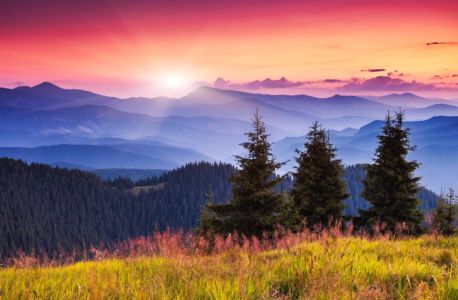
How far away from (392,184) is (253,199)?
10989 millimetres

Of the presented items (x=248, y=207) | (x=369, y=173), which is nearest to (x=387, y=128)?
(x=369, y=173)

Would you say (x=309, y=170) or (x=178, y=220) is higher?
(x=309, y=170)

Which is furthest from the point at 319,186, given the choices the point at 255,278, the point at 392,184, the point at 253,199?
the point at 255,278

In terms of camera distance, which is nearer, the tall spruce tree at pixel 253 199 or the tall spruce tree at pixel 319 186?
the tall spruce tree at pixel 253 199

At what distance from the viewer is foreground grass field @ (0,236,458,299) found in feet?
12.4

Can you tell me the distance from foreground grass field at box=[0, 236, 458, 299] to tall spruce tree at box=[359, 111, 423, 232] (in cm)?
2007

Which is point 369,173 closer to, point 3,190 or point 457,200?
point 457,200

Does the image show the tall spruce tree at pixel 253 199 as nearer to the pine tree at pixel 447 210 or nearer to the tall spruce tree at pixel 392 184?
the tall spruce tree at pixel 392 184

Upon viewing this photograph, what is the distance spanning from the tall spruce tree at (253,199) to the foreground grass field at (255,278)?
46.6 feet

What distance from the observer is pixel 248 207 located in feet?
70.9

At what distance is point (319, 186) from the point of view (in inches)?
1000

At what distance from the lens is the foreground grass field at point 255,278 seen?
3.77m

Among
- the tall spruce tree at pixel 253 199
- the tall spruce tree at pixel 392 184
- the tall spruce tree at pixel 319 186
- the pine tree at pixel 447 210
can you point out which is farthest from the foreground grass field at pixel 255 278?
the pine tree at pixel 447 210

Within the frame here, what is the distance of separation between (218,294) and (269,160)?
715 inches
